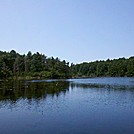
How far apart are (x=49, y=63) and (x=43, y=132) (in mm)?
152760

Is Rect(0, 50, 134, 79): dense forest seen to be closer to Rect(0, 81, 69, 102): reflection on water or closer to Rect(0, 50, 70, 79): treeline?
Rect(0, 50, 70, 79): treeline

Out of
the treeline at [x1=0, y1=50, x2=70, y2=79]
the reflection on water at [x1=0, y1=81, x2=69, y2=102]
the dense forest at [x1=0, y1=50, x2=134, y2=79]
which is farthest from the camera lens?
the dense forest at [x1=0, y1=50, x2=134, y2=79]

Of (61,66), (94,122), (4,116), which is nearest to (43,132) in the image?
(94,122)

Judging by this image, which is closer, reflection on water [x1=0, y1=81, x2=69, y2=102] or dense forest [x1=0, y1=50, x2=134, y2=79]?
reflection on water [x1=0, y1=81, x2=69, y2=102]

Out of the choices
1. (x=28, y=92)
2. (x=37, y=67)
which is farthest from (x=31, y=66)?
(x=28, y=92)

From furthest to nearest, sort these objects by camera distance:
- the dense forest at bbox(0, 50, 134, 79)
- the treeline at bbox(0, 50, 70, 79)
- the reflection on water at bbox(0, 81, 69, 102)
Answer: the dense forest at bbox(0, 50, 134, 79)
the treeline at bbox(0, 50, 70, 79)
the reflection on water at bbox(0, 81, 69, 102)

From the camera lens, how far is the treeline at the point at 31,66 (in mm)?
135025

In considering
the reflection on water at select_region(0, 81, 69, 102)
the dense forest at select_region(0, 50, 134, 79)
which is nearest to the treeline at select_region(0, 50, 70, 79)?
the dense forest at select_region(0, 50, 134, 79)

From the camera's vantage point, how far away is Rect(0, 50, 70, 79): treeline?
443 ft

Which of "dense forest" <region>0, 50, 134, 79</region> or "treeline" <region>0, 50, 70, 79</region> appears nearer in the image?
"treeline" <region>0, 50, 70, 79</region>

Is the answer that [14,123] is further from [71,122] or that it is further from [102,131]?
[102,131]

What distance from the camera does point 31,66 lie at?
517 ft

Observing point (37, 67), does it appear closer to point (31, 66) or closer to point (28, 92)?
point (31, 66)

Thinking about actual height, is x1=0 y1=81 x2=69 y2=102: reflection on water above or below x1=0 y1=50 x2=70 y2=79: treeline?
below
